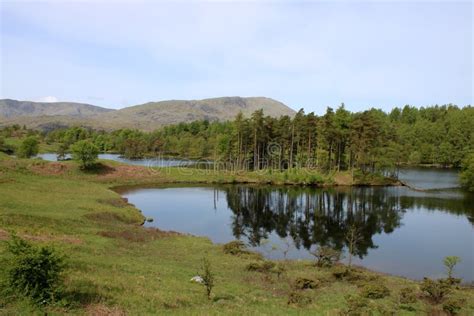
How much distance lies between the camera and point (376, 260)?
37031 millimetres

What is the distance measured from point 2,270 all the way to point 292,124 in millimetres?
91921

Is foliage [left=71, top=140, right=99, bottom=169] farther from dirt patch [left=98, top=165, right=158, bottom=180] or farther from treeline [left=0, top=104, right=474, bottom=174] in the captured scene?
treeline [left=0, top=104, right=474, bottom=174]

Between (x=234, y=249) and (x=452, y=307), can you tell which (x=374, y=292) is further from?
(x=234, y=249)

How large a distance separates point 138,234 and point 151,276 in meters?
16.4

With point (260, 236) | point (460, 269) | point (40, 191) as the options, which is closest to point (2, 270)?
point (260, 236)

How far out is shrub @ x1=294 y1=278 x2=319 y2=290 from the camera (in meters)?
25.2

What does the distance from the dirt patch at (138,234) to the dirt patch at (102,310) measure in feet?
66.3

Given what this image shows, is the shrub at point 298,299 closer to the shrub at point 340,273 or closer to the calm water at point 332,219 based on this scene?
the shrub at point 340,273

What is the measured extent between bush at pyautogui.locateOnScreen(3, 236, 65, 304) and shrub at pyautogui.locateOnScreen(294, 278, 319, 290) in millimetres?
15903

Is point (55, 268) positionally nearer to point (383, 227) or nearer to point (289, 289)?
point (289, 289)

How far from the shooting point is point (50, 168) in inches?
3302

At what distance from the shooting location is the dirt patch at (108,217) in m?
44.2

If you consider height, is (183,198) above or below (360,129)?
below

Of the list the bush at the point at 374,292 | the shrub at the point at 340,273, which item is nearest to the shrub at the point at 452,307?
the bush at the point at 374,292
